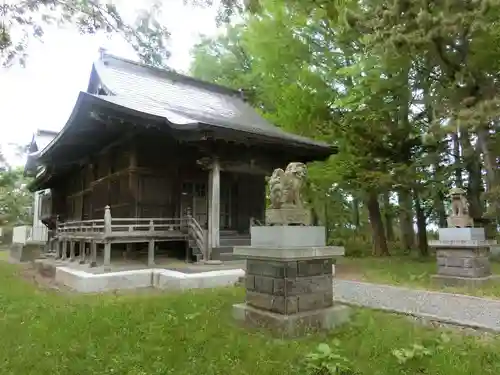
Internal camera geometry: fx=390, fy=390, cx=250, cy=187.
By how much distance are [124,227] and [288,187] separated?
24.4 ft

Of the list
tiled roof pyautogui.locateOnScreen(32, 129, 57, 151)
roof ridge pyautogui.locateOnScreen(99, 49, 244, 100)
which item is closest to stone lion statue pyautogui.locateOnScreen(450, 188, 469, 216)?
roof ridge pyautogui.locateOnScreen(99, 49, 244, 100)

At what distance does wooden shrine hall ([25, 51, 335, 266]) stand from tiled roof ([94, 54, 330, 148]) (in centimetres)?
6

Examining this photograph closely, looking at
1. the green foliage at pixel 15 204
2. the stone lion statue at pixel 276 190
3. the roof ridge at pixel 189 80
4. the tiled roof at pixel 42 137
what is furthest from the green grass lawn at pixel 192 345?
the green foliage at pixel 15 204

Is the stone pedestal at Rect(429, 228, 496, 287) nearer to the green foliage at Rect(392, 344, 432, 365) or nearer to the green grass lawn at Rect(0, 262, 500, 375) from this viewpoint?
the green grass lawn at Rect(0, 262, 500, 375)

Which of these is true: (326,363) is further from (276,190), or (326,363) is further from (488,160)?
(488,160)

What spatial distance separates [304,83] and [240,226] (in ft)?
22.6

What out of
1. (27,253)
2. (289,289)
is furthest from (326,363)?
(27,253)

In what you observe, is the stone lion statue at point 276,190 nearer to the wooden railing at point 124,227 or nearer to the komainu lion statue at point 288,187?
the komainu lion statue at point 288,187

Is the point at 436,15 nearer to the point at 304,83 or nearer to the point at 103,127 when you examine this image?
the point at 304,83

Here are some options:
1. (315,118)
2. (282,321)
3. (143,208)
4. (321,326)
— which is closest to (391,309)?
(321,326)

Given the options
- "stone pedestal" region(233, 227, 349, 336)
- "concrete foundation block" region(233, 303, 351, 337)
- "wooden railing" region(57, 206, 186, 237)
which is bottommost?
"concrete foundation block" region(233, 303, 351, 337)

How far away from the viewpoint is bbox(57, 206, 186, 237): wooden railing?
34.8 ft

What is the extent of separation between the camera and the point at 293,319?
4980mm

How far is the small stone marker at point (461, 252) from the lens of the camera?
30.5 feet
